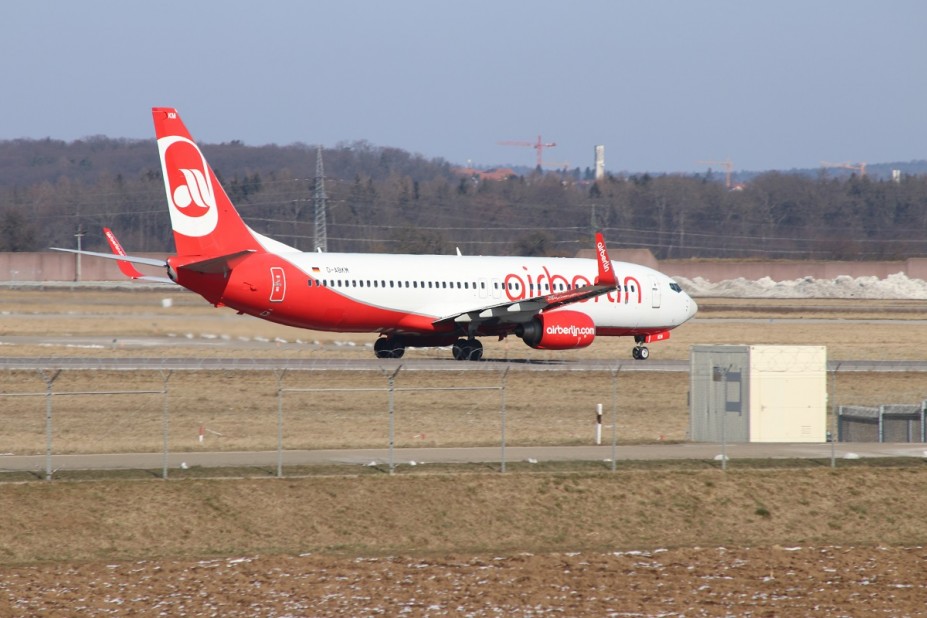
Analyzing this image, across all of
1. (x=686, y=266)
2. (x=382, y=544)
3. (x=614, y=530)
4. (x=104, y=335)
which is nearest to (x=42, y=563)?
(x=382, y=544)

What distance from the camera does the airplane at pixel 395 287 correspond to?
137 ft

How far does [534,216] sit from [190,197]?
311ft

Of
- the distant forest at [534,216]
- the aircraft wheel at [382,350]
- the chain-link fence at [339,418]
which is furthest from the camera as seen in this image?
the distant forest at [534,216]

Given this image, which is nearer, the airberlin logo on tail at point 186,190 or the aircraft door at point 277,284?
the airberlin logo on tail at point 186,190

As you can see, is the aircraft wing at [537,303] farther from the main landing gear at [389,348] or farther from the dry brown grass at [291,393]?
Answer: the dry brown grass at [291,393]

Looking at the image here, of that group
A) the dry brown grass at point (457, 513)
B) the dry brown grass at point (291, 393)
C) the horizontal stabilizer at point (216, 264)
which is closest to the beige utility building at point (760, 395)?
the dry brown grass at point (291, 393)

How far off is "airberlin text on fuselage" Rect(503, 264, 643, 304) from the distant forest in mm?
49484

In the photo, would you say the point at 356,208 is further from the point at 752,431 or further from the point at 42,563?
the point at 42,563

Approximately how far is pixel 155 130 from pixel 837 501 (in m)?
24.6

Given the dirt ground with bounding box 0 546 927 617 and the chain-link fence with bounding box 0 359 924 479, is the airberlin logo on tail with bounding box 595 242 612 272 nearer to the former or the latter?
the chain-link fence with bounding box 0 359 924 479

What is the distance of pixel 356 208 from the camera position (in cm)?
12075

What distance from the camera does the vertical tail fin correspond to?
41.5 meters

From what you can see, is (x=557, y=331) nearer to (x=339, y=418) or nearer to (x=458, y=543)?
(x=339, y=418)

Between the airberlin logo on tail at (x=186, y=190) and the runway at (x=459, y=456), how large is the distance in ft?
49.6
